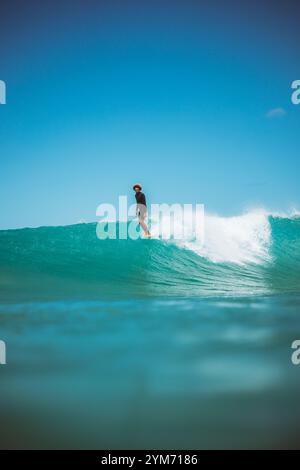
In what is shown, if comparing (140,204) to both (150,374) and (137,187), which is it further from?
(150,374)

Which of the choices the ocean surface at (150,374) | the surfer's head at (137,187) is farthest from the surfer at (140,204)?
the ocean surface at (150,374)

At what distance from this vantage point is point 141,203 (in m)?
6.66

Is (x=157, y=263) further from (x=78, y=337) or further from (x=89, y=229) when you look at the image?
(x=78, y=337)

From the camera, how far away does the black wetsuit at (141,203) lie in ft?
21.6

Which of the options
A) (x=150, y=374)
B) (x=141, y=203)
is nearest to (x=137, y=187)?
(x=141, y=203)

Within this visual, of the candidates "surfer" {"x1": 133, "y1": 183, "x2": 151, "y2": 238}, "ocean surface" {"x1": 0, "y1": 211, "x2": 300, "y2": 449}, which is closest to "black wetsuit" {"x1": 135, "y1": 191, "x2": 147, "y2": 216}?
"surfer" {"x1": 133, "y1": 183, "x2": 151, "y2": 238}

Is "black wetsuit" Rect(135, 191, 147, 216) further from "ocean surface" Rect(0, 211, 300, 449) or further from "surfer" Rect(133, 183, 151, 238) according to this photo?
"ocean surface" Rect(0, 211, 300, 449)

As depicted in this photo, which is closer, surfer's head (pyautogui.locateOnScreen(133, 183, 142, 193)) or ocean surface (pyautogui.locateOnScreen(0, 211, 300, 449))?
ocean surface (pyautogui.locateOnScreen(0, 211, 300, 449))

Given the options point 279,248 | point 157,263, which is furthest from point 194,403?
point 279,248

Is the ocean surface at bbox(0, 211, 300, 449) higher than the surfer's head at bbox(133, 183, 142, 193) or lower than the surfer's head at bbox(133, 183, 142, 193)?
lower

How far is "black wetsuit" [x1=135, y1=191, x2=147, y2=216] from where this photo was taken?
658 centimetres

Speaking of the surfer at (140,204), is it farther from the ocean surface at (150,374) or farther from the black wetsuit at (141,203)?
the ocean surface at (150,374)

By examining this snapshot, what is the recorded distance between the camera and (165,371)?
7.04 ft
